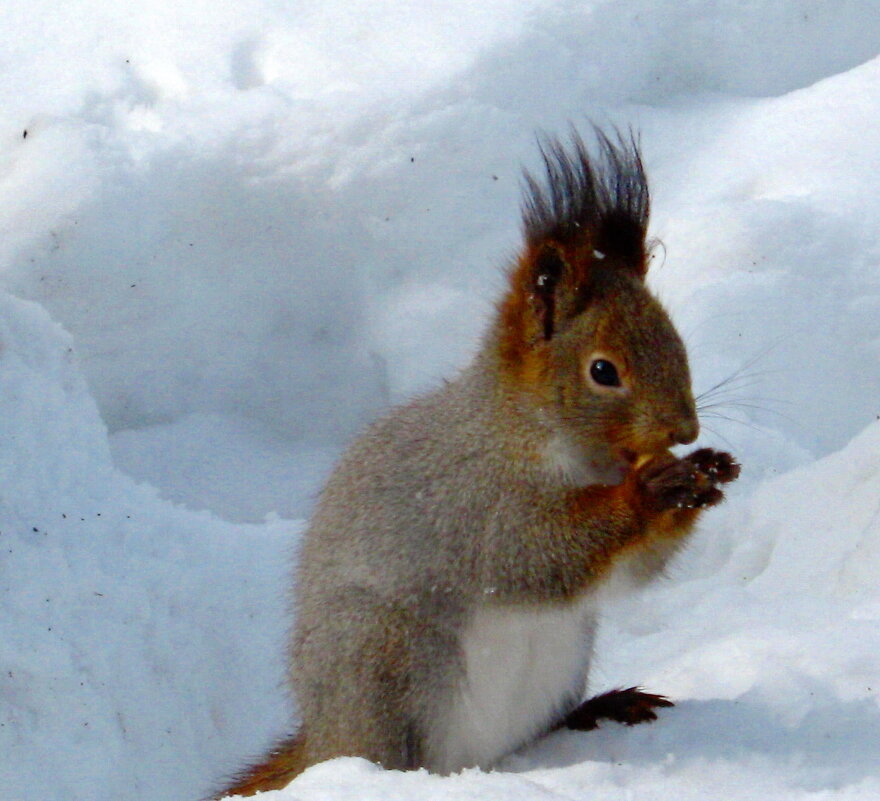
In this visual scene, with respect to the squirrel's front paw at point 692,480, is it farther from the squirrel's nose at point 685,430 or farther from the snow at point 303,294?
the snow at point 303,294

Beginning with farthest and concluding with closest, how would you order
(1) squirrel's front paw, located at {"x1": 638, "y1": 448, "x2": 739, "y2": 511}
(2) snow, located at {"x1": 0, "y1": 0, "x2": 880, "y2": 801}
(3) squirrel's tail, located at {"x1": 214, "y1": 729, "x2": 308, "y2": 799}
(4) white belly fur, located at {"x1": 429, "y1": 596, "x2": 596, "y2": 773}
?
1. (2) snow, located at {"x1": 0, "y1": 0, "x2": 880, "y2": 801}
2. (3) squirrel's tail, located at {"x1": 214, "y1": 729, "x2": 308, "y2": 799}
3. (4) white belly fur, located at {"x1": 429, "y1": 596, "x2": 596, "y2": 773}
4. (1) squirrel's front paw, located at {"x1": 638, "y1": 448, "x2": 739, "y2": 511}

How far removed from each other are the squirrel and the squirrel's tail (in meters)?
0.12

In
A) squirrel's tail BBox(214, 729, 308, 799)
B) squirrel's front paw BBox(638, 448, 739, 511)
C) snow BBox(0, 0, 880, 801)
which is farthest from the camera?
snow BBox(0, 0, 880, 801)

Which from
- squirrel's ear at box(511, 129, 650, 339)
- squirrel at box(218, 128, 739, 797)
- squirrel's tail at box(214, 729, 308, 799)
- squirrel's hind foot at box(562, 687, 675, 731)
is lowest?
squirrel's tail at box(214, 729, 308, 799)

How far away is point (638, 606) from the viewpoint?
11.5 feet

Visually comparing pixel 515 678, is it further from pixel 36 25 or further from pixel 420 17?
pixel 36 25

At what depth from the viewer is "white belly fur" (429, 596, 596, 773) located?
235 cm

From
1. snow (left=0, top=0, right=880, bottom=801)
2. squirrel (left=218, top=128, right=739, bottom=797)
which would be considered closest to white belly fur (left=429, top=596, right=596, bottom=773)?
squirrel (left=218, top=128, right=739, bottom=797)

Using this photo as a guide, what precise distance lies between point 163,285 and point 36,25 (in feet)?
3.90

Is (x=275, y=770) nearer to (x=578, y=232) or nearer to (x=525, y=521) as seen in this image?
(x=525, y=521)

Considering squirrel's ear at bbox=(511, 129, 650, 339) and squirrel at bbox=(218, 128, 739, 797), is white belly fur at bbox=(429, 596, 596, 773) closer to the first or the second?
squirrel at bbox=(218, 128, 739, 797)

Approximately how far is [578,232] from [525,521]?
0.53 m

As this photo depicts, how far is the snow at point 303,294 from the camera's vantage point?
3195 millimetres

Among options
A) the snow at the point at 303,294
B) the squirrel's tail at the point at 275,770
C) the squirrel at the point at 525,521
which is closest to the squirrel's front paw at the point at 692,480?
the squirrel at the point at 525,521
